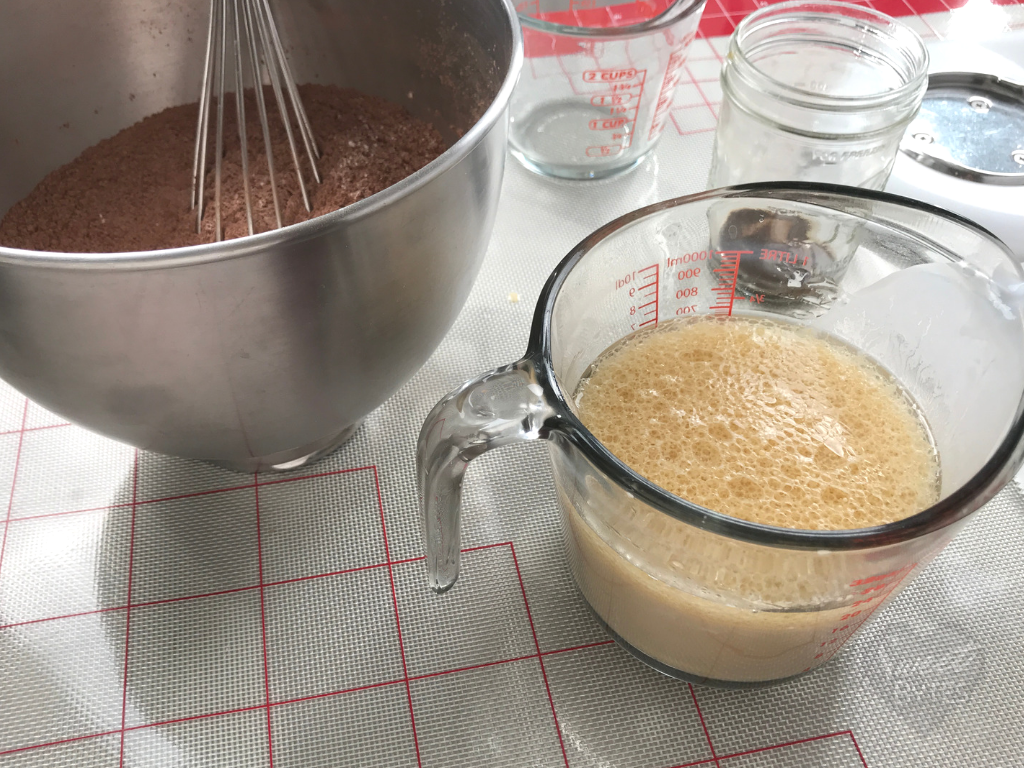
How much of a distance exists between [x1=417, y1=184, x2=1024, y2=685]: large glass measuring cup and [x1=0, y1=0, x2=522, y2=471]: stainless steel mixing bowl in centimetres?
8

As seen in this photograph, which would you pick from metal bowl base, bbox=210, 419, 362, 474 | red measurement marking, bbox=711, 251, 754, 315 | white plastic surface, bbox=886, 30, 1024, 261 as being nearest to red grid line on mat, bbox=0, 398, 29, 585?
metal bowl base, bbox=210, 419, 362, 474

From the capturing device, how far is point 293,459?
23.8 inches

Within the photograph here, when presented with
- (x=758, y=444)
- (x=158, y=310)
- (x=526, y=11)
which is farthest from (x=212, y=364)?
(x=526, y=11)

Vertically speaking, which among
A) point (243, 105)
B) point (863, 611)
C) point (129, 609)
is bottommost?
point (129, 609)

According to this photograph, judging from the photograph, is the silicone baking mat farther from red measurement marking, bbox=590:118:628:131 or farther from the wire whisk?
red measurement marking, bbox=590:118:628:131

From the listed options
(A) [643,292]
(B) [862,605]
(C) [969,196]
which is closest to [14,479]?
(A) [643,292]

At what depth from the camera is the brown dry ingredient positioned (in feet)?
1.89

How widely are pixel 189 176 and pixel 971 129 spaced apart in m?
0.77

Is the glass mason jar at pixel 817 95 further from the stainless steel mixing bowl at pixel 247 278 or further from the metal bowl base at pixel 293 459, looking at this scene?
the metal bowl base at pixel 293 459

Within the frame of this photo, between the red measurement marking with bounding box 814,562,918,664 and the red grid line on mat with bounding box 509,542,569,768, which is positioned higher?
the red measurement marking with bounding box 814,562,918,664

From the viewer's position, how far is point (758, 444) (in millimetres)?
476

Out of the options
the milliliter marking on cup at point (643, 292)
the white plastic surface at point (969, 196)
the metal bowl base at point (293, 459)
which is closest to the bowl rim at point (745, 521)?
the milliliter marking on cup at point (643, 292)

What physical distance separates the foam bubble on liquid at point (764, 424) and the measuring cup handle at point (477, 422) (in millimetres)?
98

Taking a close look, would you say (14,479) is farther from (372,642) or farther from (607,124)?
(607,124)
